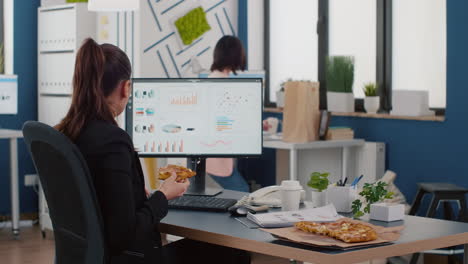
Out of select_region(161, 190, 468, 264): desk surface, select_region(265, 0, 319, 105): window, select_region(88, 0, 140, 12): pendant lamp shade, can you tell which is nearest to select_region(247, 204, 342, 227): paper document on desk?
select_region(161, 190, 468, 264): desk surface

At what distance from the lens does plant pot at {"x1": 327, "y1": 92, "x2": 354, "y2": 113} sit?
568 cm

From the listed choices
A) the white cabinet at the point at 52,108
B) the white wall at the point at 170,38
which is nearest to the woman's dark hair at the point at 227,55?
the white wall at the point at 170,38

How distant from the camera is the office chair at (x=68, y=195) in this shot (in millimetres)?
2201

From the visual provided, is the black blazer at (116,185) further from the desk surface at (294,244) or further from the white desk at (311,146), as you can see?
the white desk at (311,146)

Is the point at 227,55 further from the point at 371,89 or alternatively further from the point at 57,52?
the point at 57,52

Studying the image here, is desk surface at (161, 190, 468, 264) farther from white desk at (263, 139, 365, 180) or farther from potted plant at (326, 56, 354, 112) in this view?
potted plant at (326, 56, 354, 112)

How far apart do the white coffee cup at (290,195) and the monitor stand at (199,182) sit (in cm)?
42

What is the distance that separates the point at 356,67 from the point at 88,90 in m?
3.82

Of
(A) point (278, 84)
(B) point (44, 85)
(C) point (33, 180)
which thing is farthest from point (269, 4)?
(C) point (33, 180)

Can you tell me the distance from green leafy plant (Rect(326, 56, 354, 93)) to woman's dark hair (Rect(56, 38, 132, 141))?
3.48 m

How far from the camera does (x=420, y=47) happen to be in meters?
5.36

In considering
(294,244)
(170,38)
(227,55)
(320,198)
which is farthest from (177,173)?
(170,38)

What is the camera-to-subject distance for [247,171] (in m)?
6.72

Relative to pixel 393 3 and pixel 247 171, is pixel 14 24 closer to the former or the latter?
pixel 247 171
